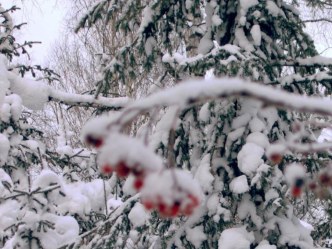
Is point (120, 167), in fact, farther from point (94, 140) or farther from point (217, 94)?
point (217, 94)

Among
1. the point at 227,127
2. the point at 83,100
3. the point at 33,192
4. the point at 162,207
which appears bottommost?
the point at 162,207

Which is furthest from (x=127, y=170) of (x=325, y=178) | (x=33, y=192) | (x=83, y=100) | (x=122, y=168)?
(x=83, y=100)

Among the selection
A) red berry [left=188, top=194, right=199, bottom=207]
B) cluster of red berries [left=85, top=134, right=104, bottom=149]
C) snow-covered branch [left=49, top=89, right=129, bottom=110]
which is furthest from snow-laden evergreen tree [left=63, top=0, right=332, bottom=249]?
cluster of red berries [left=85, top=134, right=104, bottom=149]

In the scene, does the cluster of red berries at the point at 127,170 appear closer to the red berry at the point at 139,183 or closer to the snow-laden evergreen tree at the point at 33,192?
the red berry at the point at 139,183

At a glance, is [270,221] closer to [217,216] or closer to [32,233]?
[217,216]

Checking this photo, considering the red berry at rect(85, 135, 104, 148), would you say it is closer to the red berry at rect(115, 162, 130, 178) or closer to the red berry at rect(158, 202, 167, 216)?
the red berry at rect(115, 162, 130, 178)

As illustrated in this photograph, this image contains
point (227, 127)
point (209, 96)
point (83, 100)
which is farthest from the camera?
point (83, 100)

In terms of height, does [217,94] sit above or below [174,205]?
above

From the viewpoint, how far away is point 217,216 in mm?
4074

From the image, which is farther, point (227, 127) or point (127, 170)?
point (227, 127)

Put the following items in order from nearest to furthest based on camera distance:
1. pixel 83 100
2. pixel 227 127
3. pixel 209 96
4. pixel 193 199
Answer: pixel 209 96 → pixel 193 199 → pixel 227 127 → pixel 83 100

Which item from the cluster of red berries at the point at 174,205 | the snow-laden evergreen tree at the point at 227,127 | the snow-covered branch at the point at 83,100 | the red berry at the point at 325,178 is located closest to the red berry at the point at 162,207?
the cluster of red berries at the point at 174,205

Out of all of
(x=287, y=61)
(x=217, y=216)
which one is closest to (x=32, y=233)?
(x=217, y=216)

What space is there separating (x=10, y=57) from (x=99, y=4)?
218 cm
